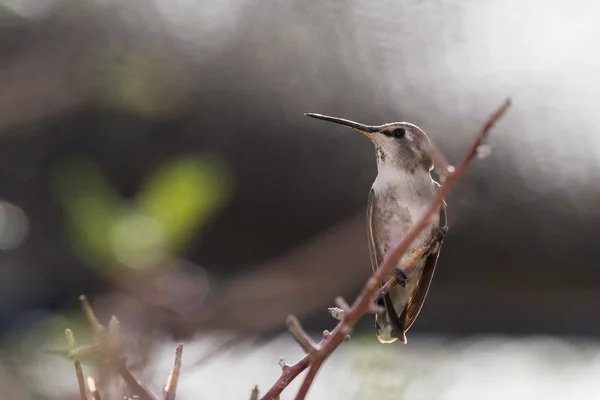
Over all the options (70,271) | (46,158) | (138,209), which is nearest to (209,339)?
(138,209)

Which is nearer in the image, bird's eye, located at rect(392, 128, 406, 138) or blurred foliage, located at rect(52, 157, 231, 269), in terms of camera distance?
blurred foliage, located at rect(52, 157, 231, 269)

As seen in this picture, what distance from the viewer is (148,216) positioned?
0.63 metres

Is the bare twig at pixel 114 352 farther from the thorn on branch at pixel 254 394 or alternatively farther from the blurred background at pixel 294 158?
the blurred background at pixel 294 158

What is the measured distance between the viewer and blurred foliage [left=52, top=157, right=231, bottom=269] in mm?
615

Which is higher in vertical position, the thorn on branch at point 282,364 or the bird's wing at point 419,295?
the thorn on branch at point 282,364

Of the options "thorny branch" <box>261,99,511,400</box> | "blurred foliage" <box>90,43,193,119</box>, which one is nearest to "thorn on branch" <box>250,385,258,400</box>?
"thorny branch" <box>261,99,511,400</box>

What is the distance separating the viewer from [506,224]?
6.26 feet

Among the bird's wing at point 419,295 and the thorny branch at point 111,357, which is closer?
the thorny branch at point 111,357

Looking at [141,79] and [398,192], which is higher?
[141,79]

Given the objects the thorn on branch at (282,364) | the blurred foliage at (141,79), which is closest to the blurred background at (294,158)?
the blurred foliage at (141,79)

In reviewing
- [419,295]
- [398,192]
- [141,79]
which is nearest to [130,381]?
[419,295]

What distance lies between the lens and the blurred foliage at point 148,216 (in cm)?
62

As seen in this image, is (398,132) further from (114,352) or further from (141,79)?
(114,352)

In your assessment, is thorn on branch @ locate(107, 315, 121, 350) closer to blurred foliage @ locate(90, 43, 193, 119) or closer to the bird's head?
the bird's head
